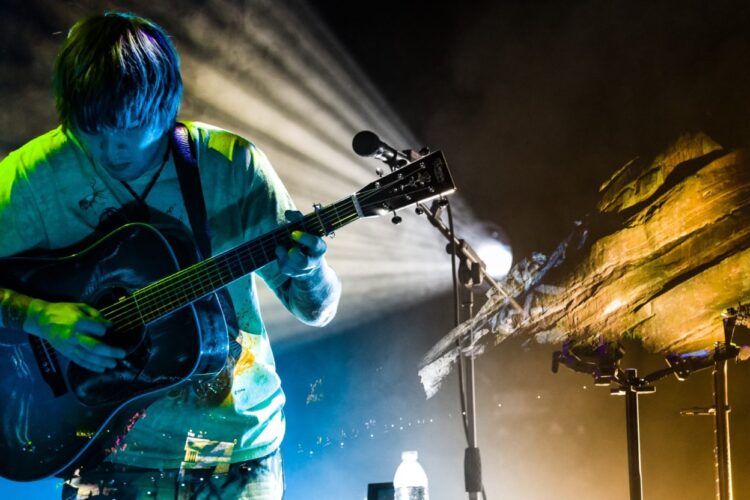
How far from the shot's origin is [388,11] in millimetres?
4117

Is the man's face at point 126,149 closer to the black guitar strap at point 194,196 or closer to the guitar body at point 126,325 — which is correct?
the black guitar strap at point 194,196

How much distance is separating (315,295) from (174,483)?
547mm

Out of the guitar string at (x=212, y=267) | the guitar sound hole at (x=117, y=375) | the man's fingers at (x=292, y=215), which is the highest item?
the man's fingers at (x=292, y=215)

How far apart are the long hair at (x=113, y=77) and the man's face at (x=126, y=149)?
2 centimetres

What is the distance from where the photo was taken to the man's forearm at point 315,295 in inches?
65.4

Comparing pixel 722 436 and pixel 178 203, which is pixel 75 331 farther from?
pixel 722 436

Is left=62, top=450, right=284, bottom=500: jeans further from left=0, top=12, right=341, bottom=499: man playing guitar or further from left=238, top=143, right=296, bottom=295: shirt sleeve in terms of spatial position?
left=238, top=143, right=296, bottom=295: shirt sleeve

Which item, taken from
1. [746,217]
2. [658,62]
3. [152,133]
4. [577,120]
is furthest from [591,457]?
[152,133]

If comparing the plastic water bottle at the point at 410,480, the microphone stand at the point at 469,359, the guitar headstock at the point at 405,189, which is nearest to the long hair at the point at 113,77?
the guitar headstock at the point at 405,189

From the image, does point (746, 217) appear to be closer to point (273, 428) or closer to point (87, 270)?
point (273, 428)

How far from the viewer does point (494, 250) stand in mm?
3869

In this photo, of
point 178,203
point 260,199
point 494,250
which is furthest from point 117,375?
point 494,250

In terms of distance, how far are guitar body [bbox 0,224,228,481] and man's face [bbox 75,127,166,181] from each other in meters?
0.15

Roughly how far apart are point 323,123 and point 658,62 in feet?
6.24
